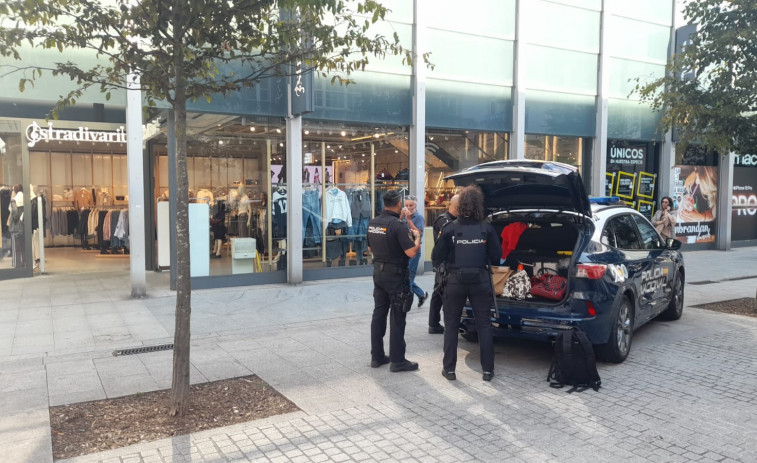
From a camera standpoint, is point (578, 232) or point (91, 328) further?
point (91, 328)

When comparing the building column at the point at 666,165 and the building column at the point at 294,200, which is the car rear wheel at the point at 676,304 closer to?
the building column at the point at 294,200

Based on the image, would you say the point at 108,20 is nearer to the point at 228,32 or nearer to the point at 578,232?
the point at 228,32

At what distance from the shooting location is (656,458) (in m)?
4.14

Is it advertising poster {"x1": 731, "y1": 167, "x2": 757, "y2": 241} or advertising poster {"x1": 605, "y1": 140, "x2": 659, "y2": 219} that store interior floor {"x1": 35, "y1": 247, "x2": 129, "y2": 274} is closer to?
advertising poster {"x1": 605, "y1": 140, "x2": 659, "y2": 219}

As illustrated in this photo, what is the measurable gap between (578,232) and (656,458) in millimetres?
2861

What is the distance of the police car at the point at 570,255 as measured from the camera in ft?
19.7

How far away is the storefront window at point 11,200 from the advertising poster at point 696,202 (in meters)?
16.9

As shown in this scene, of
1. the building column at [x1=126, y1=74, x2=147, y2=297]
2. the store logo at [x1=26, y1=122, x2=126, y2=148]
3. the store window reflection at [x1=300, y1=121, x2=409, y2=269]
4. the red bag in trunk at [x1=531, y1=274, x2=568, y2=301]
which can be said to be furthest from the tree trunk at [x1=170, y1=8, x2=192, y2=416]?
the store logo at [x1=26, y1=122, x2=126, y2=148]

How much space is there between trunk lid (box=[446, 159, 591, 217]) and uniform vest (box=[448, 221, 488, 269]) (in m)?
0.73

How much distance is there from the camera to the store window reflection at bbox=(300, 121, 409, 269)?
12.1 meters

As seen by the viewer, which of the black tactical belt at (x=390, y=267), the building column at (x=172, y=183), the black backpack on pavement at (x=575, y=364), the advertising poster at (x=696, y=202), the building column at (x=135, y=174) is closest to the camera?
the black backpack on pavement at (x=575, y=364)

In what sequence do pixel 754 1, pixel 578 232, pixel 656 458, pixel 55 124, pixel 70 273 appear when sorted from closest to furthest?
pixel 656 458 → pixel 578 232 → pixel 754 1 → pixel 55 124 → pixel 70 273

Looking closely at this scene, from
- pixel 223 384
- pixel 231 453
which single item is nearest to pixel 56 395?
pixel 223 384

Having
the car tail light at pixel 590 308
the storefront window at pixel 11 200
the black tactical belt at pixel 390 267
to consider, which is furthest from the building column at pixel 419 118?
the storefront window at pixel 11 200
